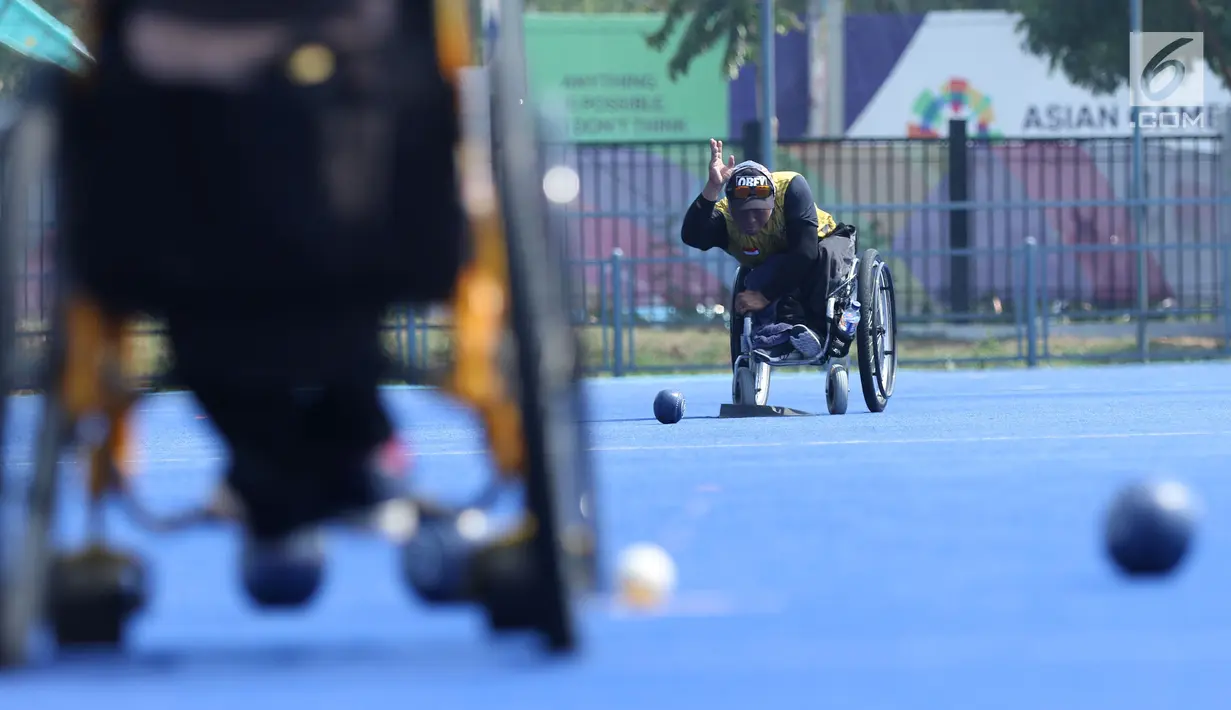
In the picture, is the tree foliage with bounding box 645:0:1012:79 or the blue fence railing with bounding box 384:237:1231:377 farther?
the tree foliage with bounding box 645:0:1012:79

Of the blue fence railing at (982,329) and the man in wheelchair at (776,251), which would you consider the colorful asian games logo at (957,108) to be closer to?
the blue fence railing at (982,329)

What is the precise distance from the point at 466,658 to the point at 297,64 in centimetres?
116

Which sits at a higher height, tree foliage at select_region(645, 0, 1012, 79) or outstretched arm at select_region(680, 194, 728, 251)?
tree foliage at select_region(645, 0, 1012, 79)

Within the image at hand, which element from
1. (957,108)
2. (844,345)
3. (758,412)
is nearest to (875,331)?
(844,345)

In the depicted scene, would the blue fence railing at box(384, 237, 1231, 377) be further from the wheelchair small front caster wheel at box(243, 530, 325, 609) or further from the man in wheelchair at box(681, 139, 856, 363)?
the wheelchair small front caster wheel at box(243, 530, 325, 609)

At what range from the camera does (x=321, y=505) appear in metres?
4.10

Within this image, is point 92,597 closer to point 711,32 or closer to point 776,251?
point 776,251

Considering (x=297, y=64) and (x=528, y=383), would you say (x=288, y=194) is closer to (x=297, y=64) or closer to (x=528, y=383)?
(x=297, y=64)

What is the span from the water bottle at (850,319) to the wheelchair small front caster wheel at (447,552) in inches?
319

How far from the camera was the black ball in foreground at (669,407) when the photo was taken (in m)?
12.9

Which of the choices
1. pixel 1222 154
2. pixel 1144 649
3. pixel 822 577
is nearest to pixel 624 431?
pixel 822 577

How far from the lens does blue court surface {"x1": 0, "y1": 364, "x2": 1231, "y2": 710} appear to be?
13.0ft

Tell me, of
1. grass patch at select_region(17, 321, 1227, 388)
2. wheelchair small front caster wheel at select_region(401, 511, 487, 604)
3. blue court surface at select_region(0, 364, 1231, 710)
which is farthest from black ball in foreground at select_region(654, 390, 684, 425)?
wheelchair small front caster wheel at select_region(401, 511, 487, 604)

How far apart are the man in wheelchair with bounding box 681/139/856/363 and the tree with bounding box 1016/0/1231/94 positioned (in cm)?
1417
